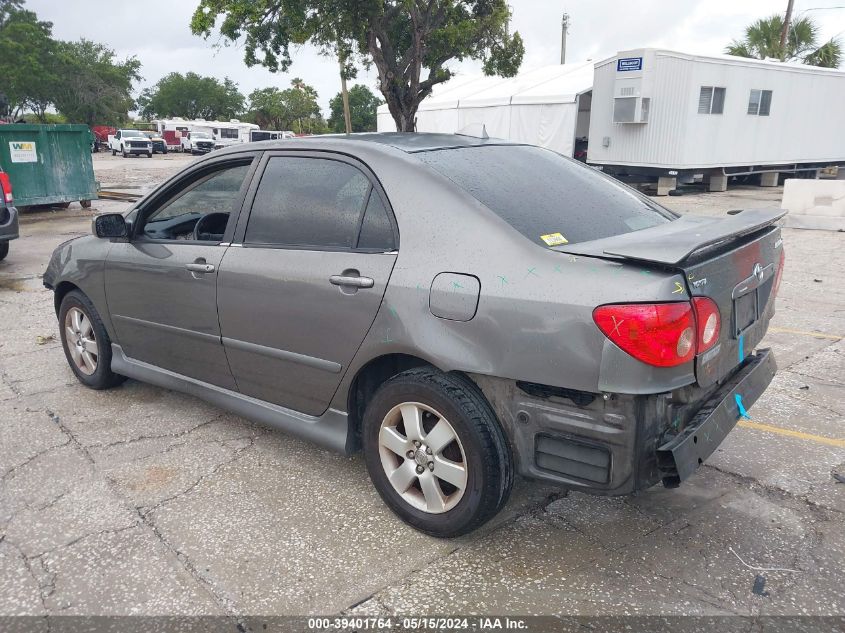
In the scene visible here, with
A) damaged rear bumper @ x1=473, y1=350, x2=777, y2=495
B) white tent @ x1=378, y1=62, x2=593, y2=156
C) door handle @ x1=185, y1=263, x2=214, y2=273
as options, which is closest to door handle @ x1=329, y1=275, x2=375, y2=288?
damaged rear bumper @ x1=473, y1=350, x2=777, y2=495

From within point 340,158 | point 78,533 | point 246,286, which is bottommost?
point 78,533

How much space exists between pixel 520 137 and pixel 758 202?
28.9 ft

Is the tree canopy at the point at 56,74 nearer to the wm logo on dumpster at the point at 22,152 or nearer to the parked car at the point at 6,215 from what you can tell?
the wm logo on dumpster at the point at 22,152

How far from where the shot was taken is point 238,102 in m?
88.0

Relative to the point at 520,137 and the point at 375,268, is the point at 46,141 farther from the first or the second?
the point at 520,137

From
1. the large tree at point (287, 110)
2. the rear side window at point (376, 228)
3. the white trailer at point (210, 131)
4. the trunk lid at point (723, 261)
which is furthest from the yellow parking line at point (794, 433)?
the large tree at point (287, 110)

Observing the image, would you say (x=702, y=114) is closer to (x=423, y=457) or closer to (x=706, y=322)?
(x=706, y=322)

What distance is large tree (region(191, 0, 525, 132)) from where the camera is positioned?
61.2 ft

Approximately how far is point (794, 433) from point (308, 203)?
9.70ft

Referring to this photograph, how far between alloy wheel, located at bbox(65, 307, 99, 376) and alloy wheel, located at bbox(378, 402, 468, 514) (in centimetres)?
249

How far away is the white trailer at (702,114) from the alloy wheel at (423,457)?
643 inches

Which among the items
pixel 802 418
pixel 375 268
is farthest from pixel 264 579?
pixel 802 418

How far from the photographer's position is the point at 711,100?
17.3m

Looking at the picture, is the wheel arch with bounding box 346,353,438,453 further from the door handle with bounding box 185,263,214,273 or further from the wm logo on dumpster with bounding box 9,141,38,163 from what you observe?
the wm logo on dumpster with bounding box 9,141,38,163
